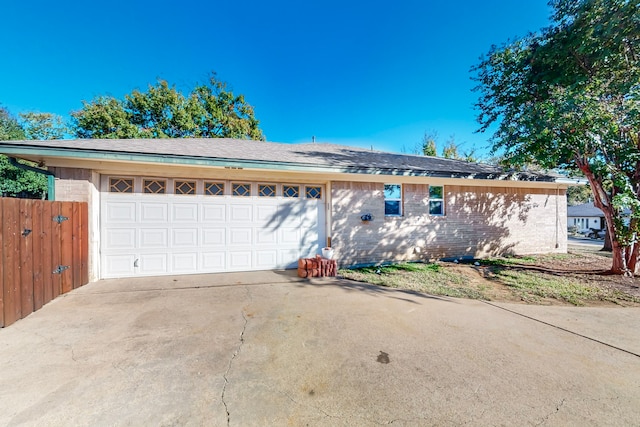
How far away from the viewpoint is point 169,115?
18047 mm

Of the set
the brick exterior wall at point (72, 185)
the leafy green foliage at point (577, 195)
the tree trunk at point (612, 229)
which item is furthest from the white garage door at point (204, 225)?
the leafy green foliage at point (577, 195)

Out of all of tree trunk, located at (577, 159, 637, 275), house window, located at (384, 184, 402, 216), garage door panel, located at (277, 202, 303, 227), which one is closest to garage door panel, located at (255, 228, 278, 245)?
garage door panel, located at (277, 202, 303, 227)

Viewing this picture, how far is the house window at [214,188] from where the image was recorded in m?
6.32

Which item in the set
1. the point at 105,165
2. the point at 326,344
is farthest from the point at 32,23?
the point at 326,344

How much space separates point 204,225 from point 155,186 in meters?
1.47

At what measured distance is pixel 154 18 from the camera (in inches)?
381

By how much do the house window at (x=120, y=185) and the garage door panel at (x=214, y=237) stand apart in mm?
1941

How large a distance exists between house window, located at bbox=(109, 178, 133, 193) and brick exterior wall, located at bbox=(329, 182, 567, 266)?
5.13 metres

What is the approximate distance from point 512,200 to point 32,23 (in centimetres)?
2000

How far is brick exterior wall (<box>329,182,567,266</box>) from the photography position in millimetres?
7301

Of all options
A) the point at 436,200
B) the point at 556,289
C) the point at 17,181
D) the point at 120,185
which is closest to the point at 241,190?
the point at 120,185

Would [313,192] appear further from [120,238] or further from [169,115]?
[169,115]

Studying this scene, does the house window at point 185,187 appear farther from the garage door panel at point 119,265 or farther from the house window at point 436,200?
the house window at point 436,200

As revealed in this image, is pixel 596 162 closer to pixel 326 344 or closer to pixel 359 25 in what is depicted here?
pixel 326 344
